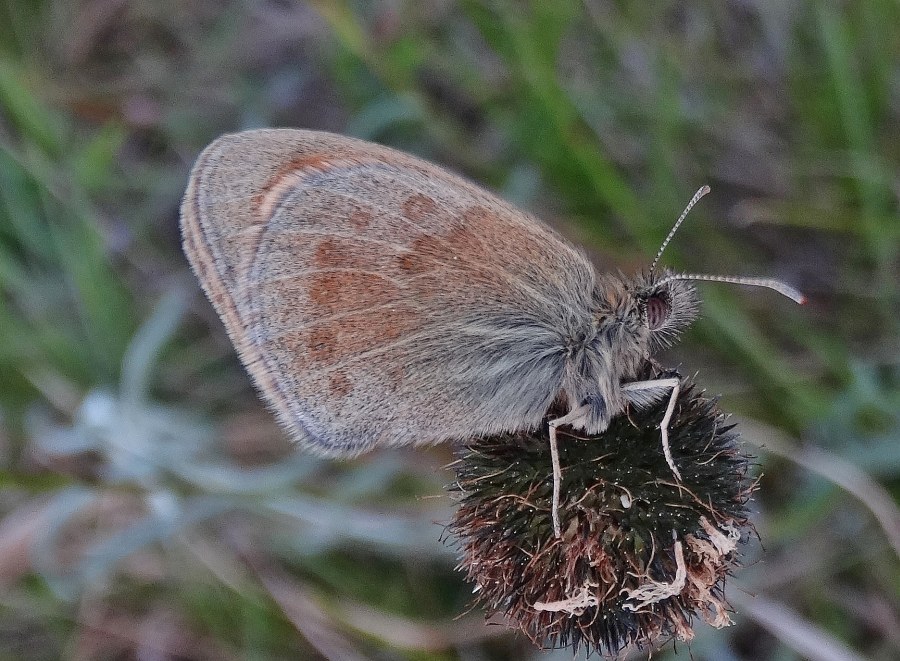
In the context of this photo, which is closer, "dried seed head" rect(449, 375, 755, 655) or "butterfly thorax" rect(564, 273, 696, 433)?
"dried seed head" rect(449, 375, 755, 655)

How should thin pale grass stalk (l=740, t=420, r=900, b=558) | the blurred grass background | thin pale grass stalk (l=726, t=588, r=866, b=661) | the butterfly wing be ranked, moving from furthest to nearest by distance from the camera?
the blurred grass background
thin pale grass stalk (l=740, t=420, r=900, b=558)
thin pale grass stalk (l=726, t=588, r=866, b=661)
the butterfly wing

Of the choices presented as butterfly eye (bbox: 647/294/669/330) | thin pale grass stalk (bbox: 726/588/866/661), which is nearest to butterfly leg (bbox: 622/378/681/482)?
butterfly eye (bbox: 647/294/669/330)

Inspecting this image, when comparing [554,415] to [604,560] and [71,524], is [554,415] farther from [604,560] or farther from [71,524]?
[71,524]

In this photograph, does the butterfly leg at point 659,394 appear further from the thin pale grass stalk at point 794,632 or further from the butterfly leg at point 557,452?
the thin pale grass stalk at point 794,632

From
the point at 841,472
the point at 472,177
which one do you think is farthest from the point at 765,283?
the point at 472,177

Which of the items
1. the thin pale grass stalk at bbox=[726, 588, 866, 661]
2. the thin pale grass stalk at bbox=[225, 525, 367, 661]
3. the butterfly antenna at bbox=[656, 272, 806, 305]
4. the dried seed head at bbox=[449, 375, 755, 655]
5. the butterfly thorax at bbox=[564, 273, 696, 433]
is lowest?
the thin pale grass stalk at bbox=[225, 525, 367, 661]

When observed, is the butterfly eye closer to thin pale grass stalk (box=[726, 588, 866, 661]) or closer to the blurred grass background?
the blurred grass background
